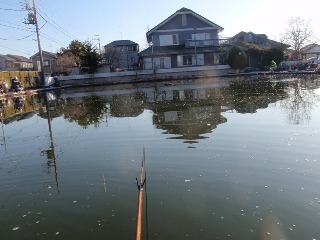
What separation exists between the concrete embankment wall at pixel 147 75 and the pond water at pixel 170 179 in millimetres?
30170

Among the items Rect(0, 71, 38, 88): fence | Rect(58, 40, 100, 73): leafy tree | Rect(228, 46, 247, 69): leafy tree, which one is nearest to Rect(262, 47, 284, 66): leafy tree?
Rect(228, 46, 247, 69): leafy tree

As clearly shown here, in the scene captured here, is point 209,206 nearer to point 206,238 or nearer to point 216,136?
point 206,238

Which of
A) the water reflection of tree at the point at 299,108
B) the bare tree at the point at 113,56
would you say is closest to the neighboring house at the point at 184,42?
the bare tree at the point at 113,56

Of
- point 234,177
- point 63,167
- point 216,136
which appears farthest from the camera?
point 216,136

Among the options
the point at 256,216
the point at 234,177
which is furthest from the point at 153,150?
the point at 256,216

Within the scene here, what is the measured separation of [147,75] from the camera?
140ft

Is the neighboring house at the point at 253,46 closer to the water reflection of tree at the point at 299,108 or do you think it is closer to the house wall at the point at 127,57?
the house wall at the point at 127,57

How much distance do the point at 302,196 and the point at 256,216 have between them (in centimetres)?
107

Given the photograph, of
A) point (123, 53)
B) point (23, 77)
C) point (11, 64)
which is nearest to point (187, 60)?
point (23, 77)

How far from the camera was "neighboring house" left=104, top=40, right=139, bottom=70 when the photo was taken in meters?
58.6

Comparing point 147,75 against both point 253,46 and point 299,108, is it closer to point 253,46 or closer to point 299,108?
point 253,46

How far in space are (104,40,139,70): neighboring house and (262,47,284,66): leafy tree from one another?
22851mm

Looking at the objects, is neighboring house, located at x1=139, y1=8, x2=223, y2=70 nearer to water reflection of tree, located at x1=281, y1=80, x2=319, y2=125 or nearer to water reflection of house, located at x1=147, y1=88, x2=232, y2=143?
water reflection of house, located at x1=147, y1=88, x2=232, y2=143

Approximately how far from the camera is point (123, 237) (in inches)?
166
